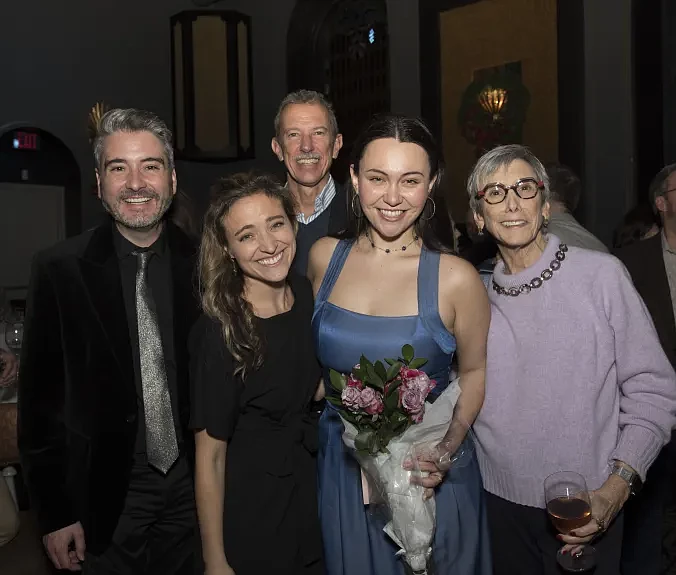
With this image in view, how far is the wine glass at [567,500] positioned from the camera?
5.99 ft

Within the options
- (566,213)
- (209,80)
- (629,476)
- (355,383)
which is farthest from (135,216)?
(209,80)

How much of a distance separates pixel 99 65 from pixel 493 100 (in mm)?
4954

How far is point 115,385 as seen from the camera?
2.14m

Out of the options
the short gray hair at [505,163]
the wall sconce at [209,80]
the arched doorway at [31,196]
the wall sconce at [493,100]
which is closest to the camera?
the short gray hair at [505,163]

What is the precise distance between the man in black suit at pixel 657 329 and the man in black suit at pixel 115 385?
1.89 meters

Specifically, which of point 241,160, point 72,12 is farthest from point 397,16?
point 72,12

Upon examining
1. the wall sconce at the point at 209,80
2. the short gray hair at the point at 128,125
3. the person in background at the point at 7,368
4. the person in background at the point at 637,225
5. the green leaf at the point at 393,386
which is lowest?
the person in background at the point at 7,368

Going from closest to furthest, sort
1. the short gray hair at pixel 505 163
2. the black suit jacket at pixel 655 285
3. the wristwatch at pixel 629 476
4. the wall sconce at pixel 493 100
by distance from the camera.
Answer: the wristwatch at pixel 629 476 → the short gray hair at pixel 505 163 → the black suit jacket at pixel 655 285 → the wall sconce at pixel 493 100

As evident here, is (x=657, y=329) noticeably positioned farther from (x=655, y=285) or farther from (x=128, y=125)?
(x=128, y=125)

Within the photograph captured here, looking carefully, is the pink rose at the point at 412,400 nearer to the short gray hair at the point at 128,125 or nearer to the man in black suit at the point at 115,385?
the man in black suit at the point at 115,385

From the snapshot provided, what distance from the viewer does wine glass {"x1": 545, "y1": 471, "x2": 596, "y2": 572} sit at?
71.9 inches

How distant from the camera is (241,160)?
9695 millimetres

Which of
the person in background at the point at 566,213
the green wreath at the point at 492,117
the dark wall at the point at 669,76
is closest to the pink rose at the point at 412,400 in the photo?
the person in background at the point at 566,213

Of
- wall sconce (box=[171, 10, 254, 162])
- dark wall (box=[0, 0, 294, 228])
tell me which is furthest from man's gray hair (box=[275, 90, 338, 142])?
dark wall (box=[0, 0, 294, 228])
